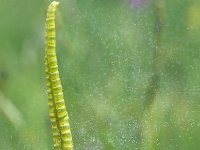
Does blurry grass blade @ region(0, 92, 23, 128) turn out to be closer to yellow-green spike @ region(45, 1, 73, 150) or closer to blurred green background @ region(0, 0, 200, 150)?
blurred green background @ region(0, 0, 200, 150)

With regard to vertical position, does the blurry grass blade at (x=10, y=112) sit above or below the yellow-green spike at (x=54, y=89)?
below

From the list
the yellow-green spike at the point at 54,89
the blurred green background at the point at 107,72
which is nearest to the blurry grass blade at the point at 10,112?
the blurred green background at the point at 107,72

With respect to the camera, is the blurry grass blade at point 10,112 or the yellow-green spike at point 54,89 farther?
the blurry grass blade at point 10,112

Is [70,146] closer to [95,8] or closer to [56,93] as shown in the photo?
[56,93]

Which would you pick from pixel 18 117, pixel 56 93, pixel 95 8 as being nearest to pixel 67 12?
pixel 95 8

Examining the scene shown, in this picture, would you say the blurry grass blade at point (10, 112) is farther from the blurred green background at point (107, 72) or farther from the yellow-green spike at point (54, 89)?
the yellow-green spike at point (54, 89)

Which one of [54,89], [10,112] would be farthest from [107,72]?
[54,89]
